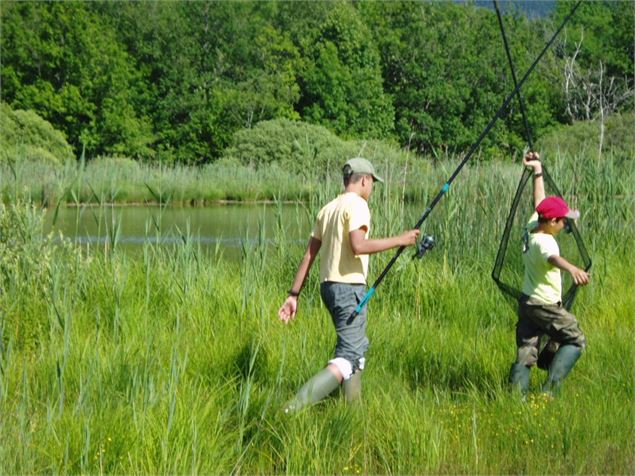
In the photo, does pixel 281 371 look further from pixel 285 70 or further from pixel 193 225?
pixel 285 70

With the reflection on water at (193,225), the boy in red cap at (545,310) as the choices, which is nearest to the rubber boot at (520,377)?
the boy in red cap at (545,310)

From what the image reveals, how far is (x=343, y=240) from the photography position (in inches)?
195

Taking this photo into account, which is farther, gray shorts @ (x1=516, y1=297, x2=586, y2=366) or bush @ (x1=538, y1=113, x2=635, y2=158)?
bush @ (x1=538, y1=113, x2=635, y2=158)

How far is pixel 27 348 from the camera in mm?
5754

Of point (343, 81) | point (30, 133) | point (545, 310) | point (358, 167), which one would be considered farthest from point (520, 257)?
point (343, 81)

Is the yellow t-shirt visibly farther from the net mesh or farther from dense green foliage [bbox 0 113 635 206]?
Answer: dense green foliage [bbox 0 113 635 206]

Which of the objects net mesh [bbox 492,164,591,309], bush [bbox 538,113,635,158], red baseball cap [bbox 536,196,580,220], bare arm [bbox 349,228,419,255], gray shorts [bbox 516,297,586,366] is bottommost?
bush [bbox 538,113,635,158]

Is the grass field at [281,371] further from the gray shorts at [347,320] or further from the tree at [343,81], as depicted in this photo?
the tree at [343,81]

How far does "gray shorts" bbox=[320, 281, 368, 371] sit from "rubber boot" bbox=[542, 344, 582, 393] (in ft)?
2.96

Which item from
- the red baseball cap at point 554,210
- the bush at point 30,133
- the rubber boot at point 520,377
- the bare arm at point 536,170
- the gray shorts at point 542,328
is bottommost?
the bush at point 30,133

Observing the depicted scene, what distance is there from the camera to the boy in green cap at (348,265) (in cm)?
481

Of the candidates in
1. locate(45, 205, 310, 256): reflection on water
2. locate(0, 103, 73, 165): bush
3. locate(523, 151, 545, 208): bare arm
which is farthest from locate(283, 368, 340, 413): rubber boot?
locate(0, 103, 73, 165): bush

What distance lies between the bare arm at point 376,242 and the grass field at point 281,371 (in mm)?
594

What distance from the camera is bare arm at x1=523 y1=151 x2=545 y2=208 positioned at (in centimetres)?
559
